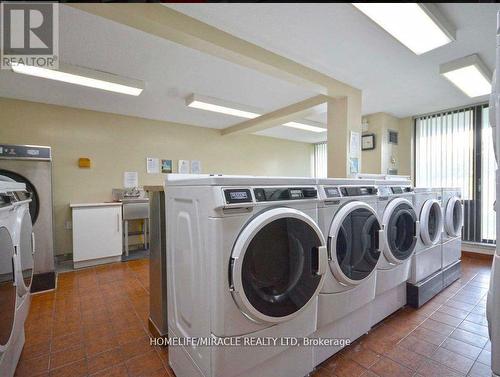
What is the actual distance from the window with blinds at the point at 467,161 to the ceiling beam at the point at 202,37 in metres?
3.00

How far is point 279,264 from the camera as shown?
131 centimetres

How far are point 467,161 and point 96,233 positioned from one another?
6.24 metres

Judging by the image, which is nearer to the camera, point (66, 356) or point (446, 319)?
point (66, 356)

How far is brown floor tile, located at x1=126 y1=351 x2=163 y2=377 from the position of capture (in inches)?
61.0

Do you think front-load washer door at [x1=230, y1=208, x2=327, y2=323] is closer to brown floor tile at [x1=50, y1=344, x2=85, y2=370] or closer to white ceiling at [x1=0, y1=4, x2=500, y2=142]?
brown floor tile at [x1=50, y1=344, x2=85, y2=370]

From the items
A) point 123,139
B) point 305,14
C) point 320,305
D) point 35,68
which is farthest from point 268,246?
point 123,139

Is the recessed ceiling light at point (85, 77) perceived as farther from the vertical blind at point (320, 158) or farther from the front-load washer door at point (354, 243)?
the vertical blind at point (320, 158)

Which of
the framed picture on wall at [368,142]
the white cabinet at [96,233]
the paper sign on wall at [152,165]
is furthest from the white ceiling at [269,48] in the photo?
the white cabinet at [96,233]

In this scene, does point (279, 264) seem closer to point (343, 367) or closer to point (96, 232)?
point (343, 367)

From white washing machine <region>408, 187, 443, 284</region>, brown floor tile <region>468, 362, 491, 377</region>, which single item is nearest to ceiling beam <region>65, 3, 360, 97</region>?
white washing machine <region>408, 187, 443, 284</region>

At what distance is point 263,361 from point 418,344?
1.34 meters

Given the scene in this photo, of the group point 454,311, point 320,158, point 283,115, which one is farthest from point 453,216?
point 320,158

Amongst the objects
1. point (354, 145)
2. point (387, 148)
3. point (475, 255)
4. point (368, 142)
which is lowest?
point (475, 255)

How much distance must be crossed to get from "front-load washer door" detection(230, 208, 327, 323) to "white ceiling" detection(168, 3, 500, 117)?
5.65 ft
